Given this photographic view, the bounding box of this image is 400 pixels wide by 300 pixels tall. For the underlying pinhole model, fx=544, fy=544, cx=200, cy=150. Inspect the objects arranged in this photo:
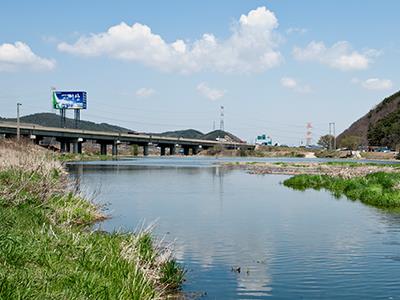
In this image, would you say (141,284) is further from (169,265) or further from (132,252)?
(169,265)

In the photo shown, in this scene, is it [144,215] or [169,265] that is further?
[144,215]

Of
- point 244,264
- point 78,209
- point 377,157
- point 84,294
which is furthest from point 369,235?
point 377,157

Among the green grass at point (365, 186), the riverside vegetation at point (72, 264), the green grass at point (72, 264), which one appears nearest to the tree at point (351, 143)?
the green grass at point (365, 186)

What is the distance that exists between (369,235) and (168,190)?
754 inches

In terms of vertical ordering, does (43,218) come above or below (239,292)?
above

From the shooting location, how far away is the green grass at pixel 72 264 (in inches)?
296

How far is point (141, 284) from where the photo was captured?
361 inches

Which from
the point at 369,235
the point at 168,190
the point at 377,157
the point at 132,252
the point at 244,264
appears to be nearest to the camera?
the point at 132,252

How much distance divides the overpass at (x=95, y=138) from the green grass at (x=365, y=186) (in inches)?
2484

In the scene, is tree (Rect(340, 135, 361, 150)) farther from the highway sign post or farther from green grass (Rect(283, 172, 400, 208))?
green grass (Rect(283, 172, 400, 208))

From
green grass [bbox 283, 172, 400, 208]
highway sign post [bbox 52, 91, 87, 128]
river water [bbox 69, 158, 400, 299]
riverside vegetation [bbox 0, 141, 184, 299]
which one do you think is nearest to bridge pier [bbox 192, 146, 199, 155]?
highway sign post [bbox 52, 91, 87, 128]

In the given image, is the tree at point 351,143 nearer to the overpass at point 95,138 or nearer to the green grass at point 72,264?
the overpass at point 95,138

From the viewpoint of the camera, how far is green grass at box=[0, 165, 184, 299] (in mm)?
7508

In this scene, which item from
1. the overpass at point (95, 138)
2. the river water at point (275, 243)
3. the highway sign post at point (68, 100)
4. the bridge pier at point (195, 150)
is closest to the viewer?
the river water at point (275, 243)
